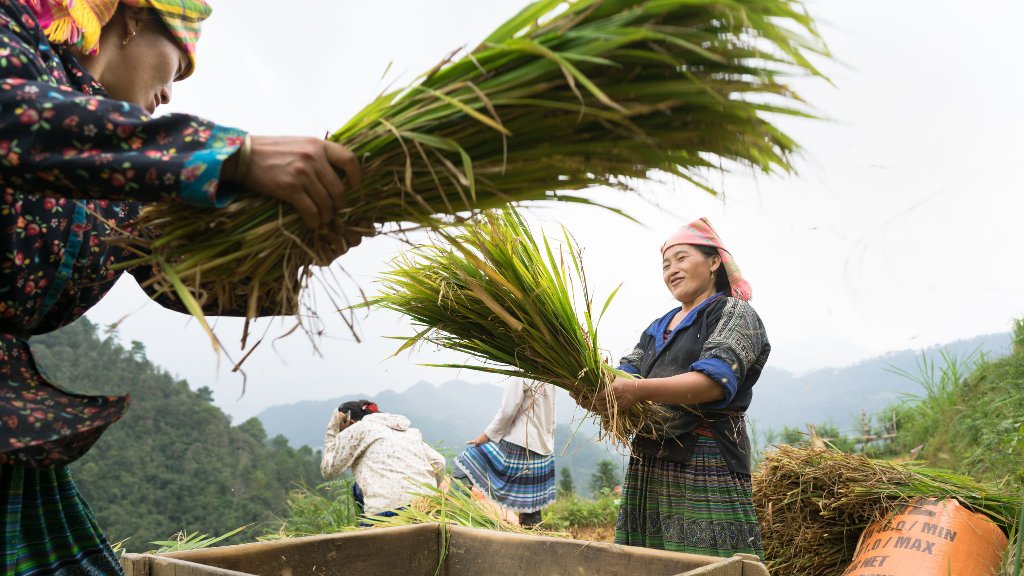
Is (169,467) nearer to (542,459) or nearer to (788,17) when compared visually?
(542,459)

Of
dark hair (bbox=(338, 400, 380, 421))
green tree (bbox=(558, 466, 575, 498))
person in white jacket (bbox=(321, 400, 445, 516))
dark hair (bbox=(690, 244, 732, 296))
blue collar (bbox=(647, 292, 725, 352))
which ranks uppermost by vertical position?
dark hair (bbox=(690, 244, 732, 296))

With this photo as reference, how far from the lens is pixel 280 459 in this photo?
22.4m

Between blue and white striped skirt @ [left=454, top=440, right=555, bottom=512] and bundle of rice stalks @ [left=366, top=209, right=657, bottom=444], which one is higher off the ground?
bundle of rice stalks @ [left=366, top=209, right=657, bottom=444]

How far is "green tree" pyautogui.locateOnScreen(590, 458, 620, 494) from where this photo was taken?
9.56 metres

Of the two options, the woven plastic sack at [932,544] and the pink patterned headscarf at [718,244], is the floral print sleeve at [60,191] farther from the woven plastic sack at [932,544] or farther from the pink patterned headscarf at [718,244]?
the woven plastic sack at [932,544]

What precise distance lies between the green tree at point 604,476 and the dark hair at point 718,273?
7.12 meters

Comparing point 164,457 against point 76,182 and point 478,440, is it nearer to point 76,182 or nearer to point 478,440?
point 478,440

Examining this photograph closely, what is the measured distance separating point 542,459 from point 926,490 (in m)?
2.72

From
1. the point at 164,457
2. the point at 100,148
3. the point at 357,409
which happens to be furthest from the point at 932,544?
the point at 164,457

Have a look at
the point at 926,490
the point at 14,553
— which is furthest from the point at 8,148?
the point at 926,490

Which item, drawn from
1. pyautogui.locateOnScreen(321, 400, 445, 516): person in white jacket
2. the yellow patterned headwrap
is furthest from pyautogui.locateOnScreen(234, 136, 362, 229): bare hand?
pyautogui.locateOnScreen(321, 400, 445, 516): person in white jacket

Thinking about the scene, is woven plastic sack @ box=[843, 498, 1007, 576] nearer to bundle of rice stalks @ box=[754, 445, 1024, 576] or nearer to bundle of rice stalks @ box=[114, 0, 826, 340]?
bundle of rice stalks @ box=[754, 445, 1024, 576]

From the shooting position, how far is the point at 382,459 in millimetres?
4500

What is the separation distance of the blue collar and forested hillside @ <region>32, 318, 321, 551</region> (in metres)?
16.6
